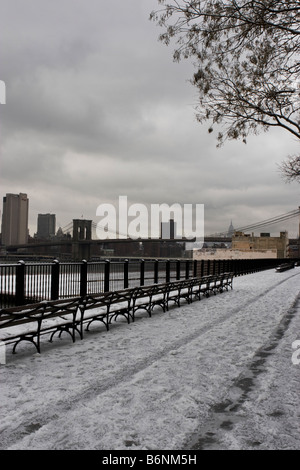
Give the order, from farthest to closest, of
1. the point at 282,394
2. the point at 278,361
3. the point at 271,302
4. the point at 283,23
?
the point at 271,302, the point at 283,23, the point at 278,361, the point at 282,394

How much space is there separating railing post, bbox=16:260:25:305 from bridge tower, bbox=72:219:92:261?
175ft

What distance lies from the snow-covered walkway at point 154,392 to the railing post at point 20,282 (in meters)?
1.90

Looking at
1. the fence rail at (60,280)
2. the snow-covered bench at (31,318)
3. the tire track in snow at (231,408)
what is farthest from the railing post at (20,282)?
the tire track in snow at (231,408)

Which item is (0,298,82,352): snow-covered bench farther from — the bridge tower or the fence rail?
the bridge tower

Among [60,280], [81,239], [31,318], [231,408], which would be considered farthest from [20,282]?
[81,239]

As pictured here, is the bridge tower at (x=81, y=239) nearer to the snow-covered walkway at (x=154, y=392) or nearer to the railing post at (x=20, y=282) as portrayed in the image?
the railing post at (x=20, y=282)

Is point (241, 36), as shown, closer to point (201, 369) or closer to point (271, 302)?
point (201, 369)

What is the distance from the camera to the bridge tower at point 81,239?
6656cm

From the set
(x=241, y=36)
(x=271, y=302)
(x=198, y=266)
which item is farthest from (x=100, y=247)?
(x=241, y=36)

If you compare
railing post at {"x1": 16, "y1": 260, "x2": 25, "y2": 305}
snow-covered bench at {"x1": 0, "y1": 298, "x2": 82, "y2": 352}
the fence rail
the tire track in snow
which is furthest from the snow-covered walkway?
the fence rail

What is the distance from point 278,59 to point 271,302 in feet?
26.7

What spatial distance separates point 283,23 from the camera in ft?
26.7

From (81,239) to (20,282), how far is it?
7148cm

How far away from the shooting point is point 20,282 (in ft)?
28.7
